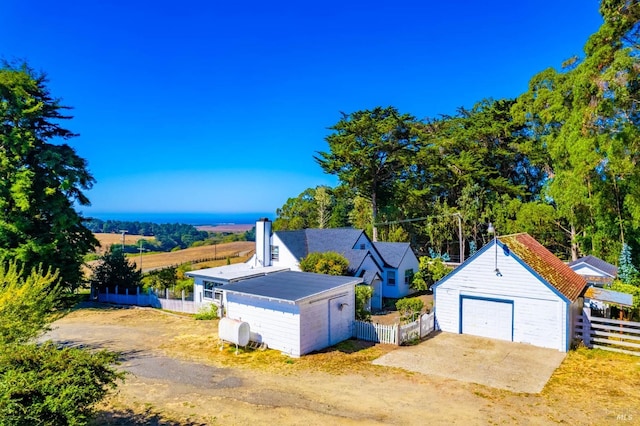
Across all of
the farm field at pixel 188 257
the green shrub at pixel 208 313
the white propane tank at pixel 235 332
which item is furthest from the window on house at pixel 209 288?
the farm field at pixel 188 257

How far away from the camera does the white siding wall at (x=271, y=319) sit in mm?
16500

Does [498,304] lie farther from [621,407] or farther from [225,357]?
[225,357]

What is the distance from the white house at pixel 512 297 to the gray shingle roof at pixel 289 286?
4962 mm

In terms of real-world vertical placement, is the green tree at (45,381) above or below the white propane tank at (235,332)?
above

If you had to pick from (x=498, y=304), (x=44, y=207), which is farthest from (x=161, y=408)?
(x=44, y=207)

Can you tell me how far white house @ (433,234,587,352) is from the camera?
56.6 feet

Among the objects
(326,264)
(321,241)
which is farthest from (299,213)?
(326,264)

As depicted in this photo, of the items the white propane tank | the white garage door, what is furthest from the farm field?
the white garage door

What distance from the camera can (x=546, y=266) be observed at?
1903 centimetres

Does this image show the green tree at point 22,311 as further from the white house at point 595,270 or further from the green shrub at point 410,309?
the white house at point 595,270

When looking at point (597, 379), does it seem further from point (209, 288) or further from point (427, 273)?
point (209, 288)

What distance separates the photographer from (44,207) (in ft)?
96.8

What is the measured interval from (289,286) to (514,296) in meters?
10.1

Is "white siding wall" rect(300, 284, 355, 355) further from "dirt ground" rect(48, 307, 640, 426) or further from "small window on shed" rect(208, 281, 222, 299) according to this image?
"small window on shed" rect(208, 281, 222, 299)
